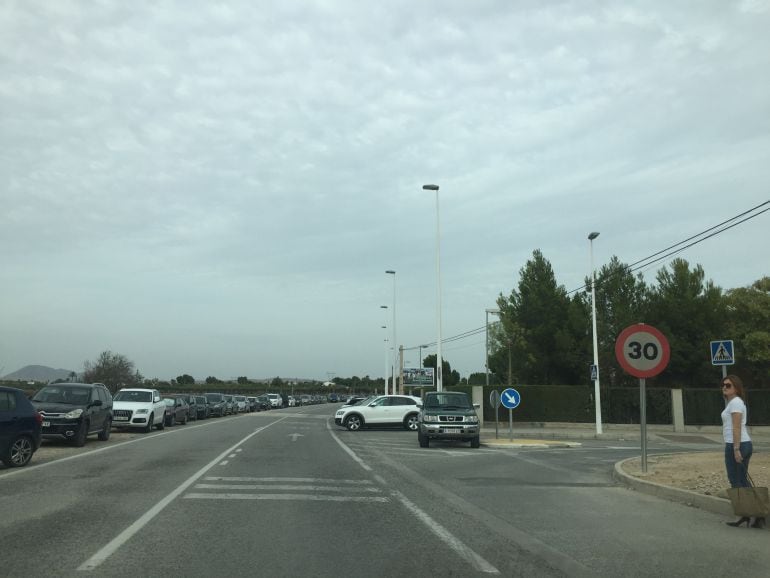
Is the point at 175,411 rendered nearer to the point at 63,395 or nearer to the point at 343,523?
the point at 63,395

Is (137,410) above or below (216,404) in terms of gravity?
above

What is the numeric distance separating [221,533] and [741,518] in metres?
6.31

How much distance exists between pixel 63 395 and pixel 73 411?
1.31 m

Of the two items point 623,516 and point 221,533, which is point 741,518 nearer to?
point 623,516

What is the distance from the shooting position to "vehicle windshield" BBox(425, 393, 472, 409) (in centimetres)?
2156

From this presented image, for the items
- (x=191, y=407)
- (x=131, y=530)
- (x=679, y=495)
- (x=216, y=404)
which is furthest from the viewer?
(x=216, y=404)

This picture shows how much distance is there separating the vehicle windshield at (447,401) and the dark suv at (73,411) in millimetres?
9946

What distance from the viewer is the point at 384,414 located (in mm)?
30766

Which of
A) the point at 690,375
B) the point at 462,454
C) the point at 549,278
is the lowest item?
the point at 462,454

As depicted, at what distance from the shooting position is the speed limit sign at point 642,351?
12.5 metres

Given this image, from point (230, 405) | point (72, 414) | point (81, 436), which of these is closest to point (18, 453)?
point (72, 414)

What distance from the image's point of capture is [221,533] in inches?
295

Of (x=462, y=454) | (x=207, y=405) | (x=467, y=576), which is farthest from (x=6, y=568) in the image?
(x=207, y=405)

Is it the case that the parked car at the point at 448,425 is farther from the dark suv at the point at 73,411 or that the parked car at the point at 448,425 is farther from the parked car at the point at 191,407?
the parked car at the point at 191,407
